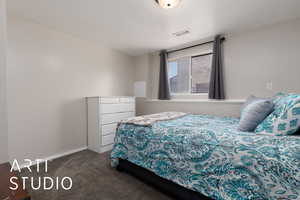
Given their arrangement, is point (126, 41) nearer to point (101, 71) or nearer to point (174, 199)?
point (101, 71)

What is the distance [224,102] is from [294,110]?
1.50 m

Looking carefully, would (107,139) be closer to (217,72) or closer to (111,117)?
(111,117)

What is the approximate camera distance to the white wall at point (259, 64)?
6.73ft

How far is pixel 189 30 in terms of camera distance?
2.42 metres

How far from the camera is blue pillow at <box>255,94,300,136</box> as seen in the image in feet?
3.47

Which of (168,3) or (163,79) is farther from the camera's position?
(163,79)

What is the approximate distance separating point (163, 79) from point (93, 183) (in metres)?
2.47

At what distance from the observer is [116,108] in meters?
2.85

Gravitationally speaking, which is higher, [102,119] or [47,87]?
[47,87]

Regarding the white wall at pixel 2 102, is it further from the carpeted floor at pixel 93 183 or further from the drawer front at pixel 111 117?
the drawer front at pixel 111 117

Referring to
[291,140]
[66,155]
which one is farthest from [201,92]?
[66,155]

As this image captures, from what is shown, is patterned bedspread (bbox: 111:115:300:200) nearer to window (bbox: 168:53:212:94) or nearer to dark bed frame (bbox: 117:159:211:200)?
dark bed frame (bbox: 117:159:211:200)

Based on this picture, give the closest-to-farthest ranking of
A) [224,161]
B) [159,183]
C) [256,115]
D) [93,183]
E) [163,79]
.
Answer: [224,161]
[256,115]
[159,183]
[93,183]
[163,79]

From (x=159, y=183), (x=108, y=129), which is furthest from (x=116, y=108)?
(x=159, y=183)
